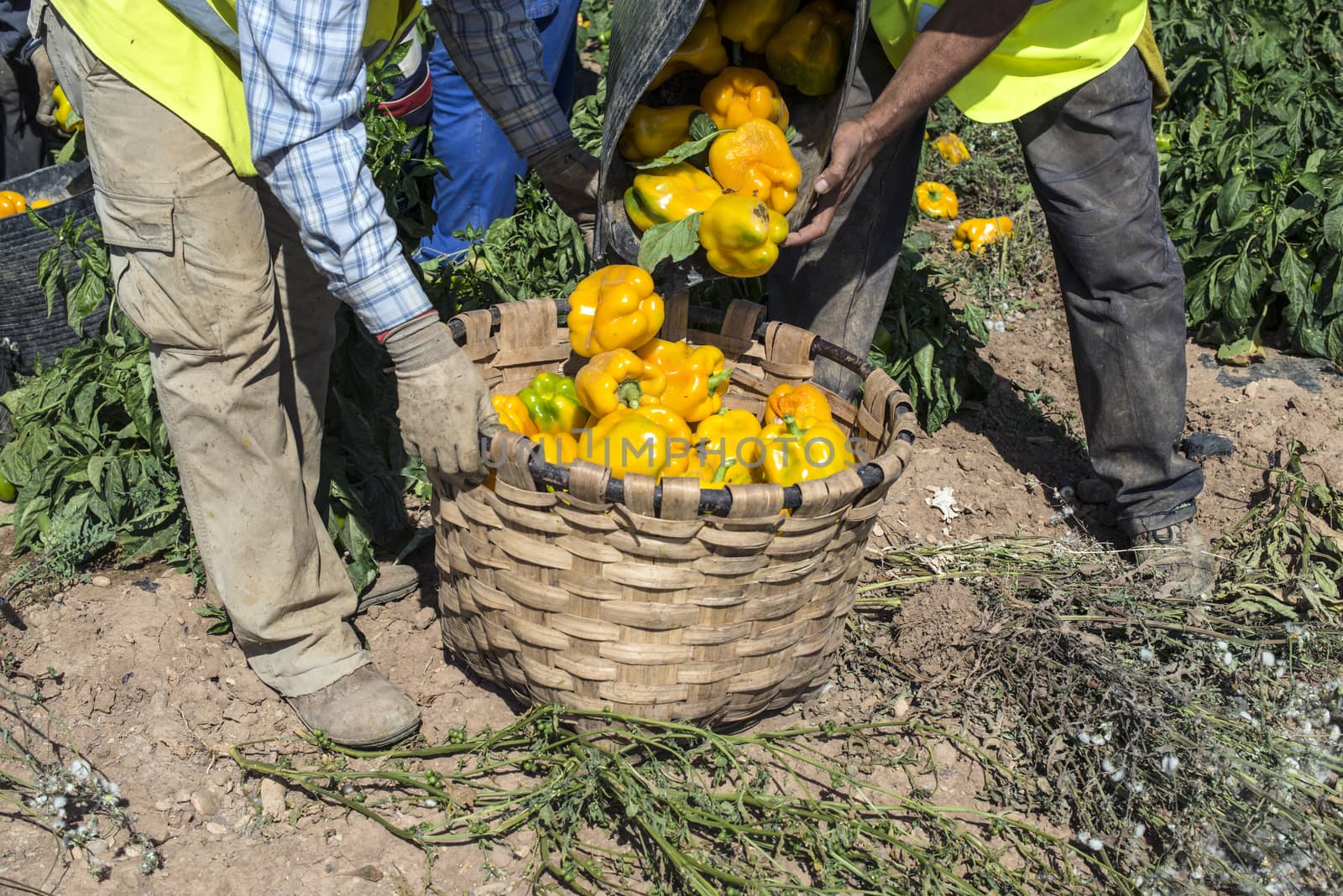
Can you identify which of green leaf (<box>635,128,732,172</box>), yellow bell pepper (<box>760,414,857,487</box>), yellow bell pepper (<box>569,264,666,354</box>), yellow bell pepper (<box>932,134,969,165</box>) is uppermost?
green leaf (<box>635,128,732,172</box>)

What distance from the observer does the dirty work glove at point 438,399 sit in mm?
2211

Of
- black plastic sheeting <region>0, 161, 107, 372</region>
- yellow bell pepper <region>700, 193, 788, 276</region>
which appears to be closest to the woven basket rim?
yellow bell pepper <region>700, 193, 788, 276</region>

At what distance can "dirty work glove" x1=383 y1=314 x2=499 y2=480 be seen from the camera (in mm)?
2211

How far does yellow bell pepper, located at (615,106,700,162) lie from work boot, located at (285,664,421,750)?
5.11 ft

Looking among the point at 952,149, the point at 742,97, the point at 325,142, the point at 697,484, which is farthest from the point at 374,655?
the point at 952,149

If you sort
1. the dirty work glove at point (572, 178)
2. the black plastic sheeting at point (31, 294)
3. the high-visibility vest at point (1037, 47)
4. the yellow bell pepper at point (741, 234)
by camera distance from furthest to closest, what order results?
1. the black plastic sheeting at point (31, 294)
2. the dirty work glove at point (572, 178)
3. the high-visibility vest at point (1037, 47)
4. the yellow bell pepper at point (741, 234)

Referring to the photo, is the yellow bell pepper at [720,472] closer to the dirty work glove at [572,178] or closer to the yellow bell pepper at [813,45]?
the dirty work glove at [572,178]

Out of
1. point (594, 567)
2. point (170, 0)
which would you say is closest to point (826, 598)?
point (594, 567)

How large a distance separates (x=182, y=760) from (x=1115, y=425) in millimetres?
2780

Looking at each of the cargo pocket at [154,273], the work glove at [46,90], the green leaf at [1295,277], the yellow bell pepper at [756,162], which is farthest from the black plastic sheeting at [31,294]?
the green leaf at [1295,277]

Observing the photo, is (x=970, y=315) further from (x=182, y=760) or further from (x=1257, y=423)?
(x=182, y=760)

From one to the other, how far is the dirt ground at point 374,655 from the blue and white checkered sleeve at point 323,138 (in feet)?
4.01

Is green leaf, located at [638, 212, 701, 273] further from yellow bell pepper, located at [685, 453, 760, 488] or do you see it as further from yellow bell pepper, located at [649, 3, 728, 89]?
yellow bell pepper, located at [685, 453, 760, 488]

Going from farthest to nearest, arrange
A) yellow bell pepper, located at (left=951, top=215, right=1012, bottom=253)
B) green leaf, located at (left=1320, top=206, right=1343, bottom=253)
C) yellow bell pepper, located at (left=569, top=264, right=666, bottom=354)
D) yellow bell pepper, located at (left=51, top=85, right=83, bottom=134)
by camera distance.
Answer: yellow bell pepper, located at (left=951, top=215, right=1012, bottom=253) < green leaf, located at (left=1320, top=206, right=1343, bottom=253) < yellow bell pepper, located at (left=51, top=85, right=83, bottom=134) < yellow bell pepper, located at (left=569, top=264, right=666, bottom=354)
